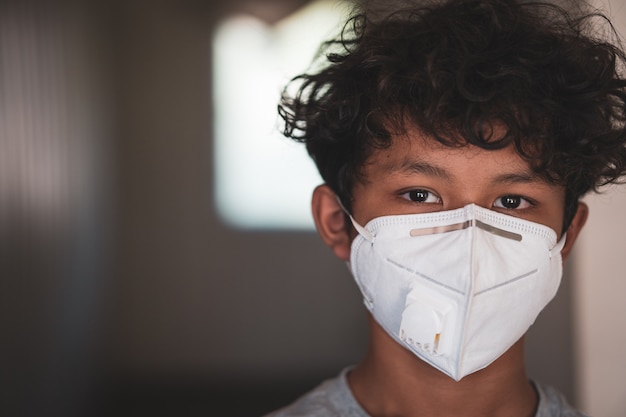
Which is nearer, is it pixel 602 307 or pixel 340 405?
pixel 340 405

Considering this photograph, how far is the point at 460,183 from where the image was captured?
126cm

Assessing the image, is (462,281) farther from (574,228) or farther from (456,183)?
(574,228)

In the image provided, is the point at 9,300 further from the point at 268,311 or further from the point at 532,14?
the point at 532,14

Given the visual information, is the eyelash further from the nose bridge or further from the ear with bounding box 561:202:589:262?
the ear with bounding box 561:202:589:262

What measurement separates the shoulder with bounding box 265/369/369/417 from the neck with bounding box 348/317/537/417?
0.03 meters

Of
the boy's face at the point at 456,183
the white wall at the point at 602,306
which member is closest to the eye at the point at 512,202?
the boy's face at the point at 456,183

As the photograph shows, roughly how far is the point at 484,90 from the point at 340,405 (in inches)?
25.0

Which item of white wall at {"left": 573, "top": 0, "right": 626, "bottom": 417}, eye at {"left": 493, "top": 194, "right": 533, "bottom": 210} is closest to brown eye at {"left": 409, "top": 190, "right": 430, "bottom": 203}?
eye at {"left": 493, "top": 194, "right": 533, "bottom": 210}

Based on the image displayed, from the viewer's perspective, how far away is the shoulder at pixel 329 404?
1.41 metres

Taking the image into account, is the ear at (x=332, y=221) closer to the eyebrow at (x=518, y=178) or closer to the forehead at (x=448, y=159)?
the forehead at (x=448, y=159)

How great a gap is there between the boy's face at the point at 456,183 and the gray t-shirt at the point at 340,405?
33cm

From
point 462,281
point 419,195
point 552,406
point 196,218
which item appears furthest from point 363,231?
point 196,218

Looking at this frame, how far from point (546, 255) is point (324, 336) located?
141 cm

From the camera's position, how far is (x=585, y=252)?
2.18m
